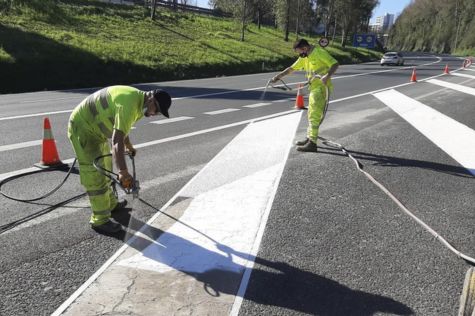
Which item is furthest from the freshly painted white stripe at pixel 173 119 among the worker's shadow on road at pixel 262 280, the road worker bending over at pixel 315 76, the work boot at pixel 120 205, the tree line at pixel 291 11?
the tree line at pixel 291 11

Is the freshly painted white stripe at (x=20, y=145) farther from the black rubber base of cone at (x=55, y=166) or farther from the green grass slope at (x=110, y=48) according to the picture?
the green grass slope at (x=110, y=48)

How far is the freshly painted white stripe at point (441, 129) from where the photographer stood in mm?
7359

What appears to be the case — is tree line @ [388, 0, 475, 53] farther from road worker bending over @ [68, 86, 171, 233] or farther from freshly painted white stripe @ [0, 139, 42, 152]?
road worker bending over @ [68, 86, 171, 233]

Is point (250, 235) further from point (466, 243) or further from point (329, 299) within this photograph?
point (466, 243)

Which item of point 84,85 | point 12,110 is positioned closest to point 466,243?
point 12,110

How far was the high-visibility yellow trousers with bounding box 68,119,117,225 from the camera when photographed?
4016 millimetres

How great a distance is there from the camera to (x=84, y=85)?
18.7 metres

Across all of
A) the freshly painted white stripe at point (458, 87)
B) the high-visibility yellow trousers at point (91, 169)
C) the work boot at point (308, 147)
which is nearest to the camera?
the high-visibility yellow trousers at point (91, 169)

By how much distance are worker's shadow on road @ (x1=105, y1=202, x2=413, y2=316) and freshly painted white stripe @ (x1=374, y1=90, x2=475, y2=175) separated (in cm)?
414

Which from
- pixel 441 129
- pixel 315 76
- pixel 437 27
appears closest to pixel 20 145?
pixel 315 76

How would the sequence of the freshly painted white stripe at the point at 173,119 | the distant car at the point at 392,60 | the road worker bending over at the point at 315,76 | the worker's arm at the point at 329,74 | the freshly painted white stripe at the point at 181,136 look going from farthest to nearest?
A: the distant car at the point at 392,60 → the freshly painted white stripe at the point at 173,119 → the road worker bending over at the point at 315,76 → the worker's arm at the point at 329,74 → the freshly painted white stripe at the point at 181,136

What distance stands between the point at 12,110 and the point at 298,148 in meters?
8.08

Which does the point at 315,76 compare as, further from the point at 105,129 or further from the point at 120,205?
the point at 105,129

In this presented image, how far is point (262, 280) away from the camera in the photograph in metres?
3.35
